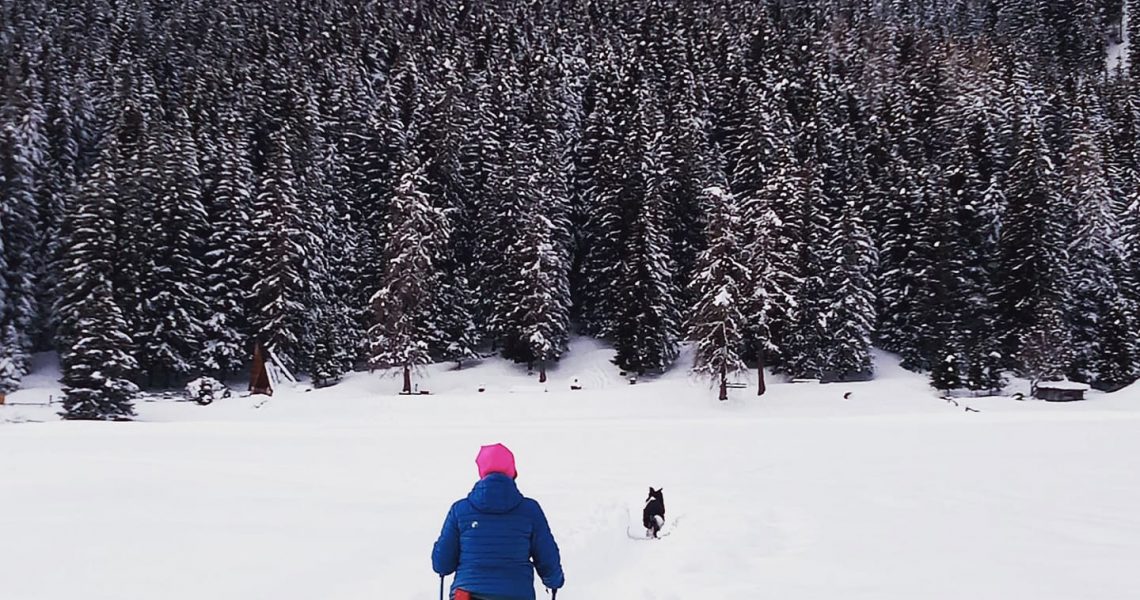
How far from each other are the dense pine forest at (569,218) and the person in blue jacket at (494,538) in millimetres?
34537

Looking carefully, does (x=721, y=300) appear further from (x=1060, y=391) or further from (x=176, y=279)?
(x=176, y=279)

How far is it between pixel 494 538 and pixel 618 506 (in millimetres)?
8140

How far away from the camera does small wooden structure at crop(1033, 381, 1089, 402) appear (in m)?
A: 37.2

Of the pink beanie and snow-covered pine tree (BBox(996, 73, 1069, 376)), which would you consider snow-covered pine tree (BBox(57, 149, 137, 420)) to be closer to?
the pink beanie

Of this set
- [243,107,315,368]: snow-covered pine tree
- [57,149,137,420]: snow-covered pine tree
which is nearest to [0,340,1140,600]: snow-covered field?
[57,149,137,420]: snow-covered pine tree

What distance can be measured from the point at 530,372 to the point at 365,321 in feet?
39.7

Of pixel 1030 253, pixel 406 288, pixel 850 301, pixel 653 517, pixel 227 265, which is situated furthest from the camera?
pixel 227 265

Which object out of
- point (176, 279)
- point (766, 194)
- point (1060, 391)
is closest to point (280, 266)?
point (176, 279)

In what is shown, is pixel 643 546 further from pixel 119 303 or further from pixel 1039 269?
pixel 1039 269

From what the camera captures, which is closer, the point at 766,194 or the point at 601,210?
the point at 766,194

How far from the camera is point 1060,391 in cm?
3781

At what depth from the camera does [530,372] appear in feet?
169

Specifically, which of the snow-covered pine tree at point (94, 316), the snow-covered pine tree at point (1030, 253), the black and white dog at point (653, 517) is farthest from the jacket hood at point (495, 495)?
the snow-covered pine tree at point (1030, 253)

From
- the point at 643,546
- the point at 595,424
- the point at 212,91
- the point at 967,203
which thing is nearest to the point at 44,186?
the point at 212,91
